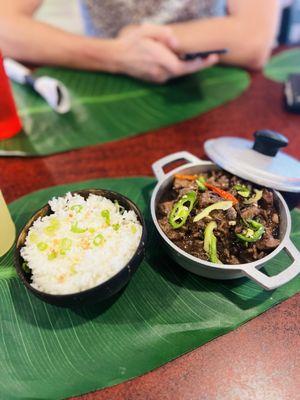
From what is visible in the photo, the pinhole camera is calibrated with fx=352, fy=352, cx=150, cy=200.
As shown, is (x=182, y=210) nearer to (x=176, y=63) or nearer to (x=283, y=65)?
(x=176, y=63)

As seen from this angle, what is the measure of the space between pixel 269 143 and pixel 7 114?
3.82 feet

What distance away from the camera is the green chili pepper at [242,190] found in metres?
1.16

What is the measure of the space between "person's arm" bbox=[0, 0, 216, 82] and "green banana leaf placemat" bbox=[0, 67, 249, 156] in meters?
0.06

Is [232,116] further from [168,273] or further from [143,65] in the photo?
[168,273]

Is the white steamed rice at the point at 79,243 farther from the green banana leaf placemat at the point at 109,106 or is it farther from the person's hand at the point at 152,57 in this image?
the person's hand at the point at 152,57

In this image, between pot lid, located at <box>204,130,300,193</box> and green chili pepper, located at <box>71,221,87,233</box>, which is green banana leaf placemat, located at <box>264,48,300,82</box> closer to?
pot lid, located at <box>204,130,300,193</box>

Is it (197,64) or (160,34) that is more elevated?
(160,34)

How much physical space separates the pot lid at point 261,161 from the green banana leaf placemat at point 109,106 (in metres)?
0.54

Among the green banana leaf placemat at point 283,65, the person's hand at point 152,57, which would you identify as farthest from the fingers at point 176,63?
the green banana leaf placemat at point 283,65

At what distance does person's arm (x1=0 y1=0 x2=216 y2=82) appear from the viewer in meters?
1.88

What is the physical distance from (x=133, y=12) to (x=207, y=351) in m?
2.10

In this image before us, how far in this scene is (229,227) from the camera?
3.54ft

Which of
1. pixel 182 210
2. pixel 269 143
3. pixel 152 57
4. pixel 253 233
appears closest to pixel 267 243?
pixel 253 233

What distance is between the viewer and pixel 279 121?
1.72m
